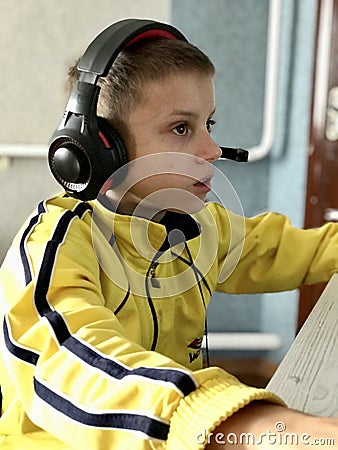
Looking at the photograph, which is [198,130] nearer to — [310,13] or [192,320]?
[192,320]

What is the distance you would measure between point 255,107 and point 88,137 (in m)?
2.04

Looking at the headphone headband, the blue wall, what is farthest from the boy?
the blue wall

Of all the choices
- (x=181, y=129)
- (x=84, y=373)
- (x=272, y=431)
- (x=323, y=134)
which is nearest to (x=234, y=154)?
(x=181, y=129)

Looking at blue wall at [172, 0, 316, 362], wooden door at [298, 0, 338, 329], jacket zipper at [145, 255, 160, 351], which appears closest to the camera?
jacket zipper at [145, 255, 160, 351]

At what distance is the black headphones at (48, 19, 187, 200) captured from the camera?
34.9 inches

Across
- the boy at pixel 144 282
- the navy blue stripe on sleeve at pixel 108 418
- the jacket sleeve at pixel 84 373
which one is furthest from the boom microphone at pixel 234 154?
the navy blue stripe on sleeve at pixel 108 418

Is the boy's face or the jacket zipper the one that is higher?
the boy's face

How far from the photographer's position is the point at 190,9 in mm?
2797

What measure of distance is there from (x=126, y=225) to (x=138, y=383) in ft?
1.65

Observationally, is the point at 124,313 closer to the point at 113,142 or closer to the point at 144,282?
the point at 144,282

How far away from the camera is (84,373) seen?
55 cm

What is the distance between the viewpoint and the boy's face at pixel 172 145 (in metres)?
0.99

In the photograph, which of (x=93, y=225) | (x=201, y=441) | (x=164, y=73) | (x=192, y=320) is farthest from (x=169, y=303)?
(x=201, y=441)

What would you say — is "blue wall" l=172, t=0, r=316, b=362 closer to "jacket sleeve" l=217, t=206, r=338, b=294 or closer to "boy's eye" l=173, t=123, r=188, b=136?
"jacket sleeve" l=217, t=206, r=338, b=294
